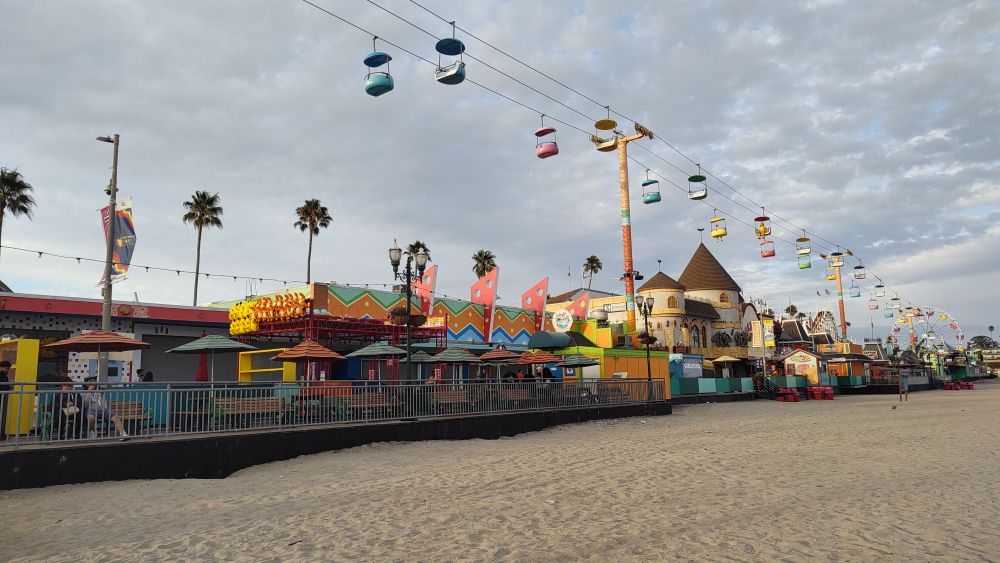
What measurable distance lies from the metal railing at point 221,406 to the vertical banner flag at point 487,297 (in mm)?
11461

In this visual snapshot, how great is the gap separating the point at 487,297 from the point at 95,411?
21.9 m

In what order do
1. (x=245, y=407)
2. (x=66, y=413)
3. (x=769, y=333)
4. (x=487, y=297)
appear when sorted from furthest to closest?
(x=769, y=333) < (x=487, y=297) < (x=245, y=407) < (x=66, y=413)

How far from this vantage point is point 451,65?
14773mm

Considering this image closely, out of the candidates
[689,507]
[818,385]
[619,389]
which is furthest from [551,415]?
[818,385]

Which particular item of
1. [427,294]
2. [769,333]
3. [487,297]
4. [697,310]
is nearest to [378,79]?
[427,294]

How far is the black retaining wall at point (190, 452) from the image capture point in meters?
9.96

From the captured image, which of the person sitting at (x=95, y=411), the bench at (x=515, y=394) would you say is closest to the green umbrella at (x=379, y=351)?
the bench at (x=515, y=394)

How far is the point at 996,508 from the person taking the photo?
817 cm

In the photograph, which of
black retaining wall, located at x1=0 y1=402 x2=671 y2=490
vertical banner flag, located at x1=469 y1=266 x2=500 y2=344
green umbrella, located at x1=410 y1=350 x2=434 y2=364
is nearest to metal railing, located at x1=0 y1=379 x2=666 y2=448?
black retaining wall, located at x1=0 y1=402 x2=671 y2=490

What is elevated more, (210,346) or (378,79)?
(378,79)

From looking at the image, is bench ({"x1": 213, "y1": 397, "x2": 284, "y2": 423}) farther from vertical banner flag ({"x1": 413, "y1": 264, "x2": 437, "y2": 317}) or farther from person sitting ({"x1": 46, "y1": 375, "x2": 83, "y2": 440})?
vertical banner flag ({"x1": 413, "y1": 264, "x2": 437, "y2": 317})

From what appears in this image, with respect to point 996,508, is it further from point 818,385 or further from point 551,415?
point 818,385

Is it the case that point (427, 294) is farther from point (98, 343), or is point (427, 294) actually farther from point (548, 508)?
point (548, 508)

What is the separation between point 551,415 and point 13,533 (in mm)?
15184
